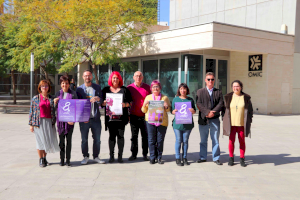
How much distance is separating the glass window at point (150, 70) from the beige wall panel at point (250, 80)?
4.77 metres

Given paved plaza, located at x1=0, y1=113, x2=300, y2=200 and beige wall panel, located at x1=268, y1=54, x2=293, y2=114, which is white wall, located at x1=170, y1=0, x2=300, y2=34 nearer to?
beige wall panel, located at x1=268, y1=54, x2=293, y2=114

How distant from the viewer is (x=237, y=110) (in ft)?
19.3

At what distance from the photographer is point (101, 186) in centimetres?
456

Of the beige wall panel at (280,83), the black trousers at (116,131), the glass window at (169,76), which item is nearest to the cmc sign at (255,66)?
the beige wall panel at (280,83)

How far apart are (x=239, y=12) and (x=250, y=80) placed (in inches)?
235

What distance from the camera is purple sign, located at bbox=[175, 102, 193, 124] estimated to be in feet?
19.2

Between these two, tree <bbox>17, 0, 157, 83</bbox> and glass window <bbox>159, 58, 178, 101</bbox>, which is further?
glass window <bbox>159, 58, 178, 101</bbox>

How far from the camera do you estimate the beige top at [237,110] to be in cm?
587

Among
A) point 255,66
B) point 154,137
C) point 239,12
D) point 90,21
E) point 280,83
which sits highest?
point 239,12

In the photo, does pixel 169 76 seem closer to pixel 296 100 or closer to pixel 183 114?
pixel 296 100

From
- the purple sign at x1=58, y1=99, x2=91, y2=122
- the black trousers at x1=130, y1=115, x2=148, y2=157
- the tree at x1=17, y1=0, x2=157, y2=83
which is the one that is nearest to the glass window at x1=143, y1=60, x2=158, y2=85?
the tree at x1=17, y1=0, x2=157, y2=83

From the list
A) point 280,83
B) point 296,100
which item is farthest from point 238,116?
point 296,100

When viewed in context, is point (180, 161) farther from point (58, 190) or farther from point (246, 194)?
point (58, 190)

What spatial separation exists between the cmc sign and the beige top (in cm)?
1276
